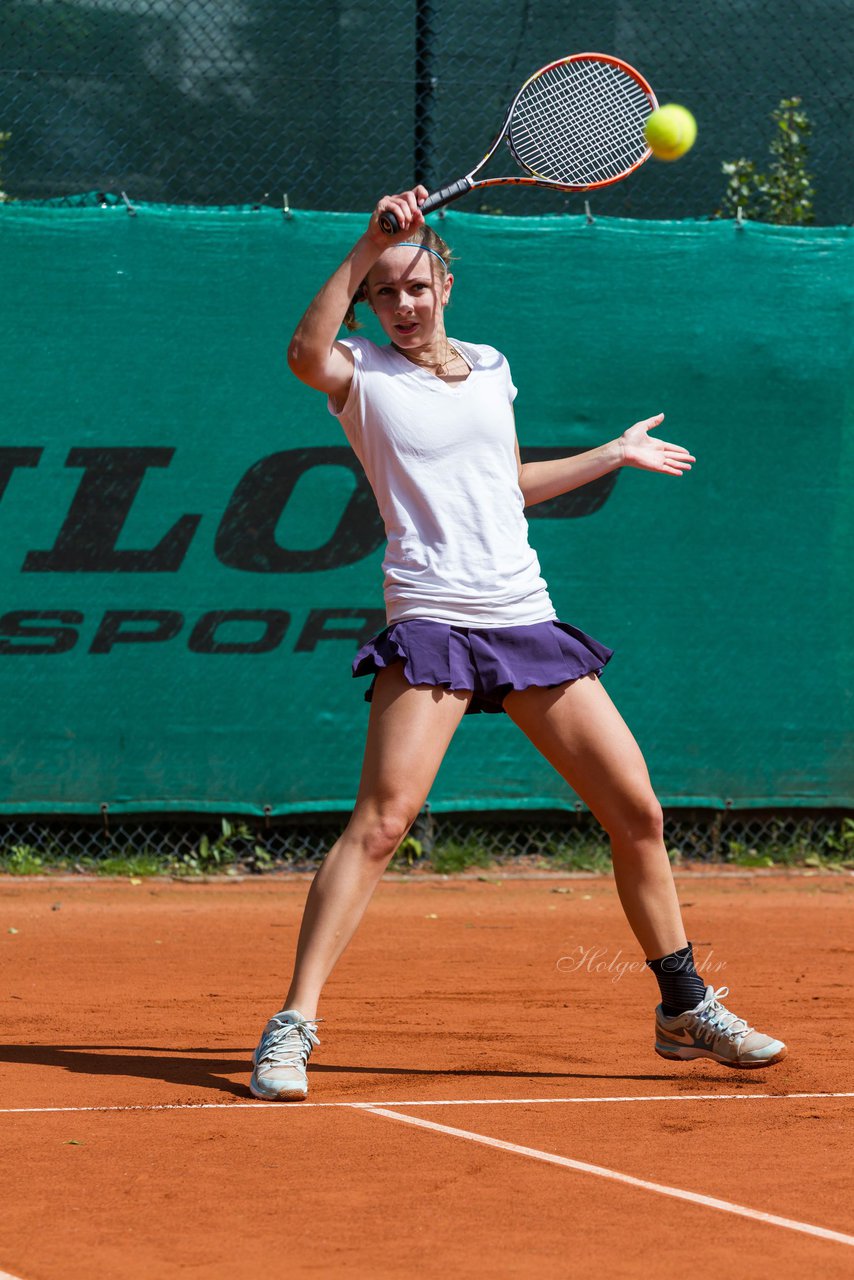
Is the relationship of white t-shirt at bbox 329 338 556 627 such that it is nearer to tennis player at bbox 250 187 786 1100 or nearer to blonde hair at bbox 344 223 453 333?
tennis player at bbox 250 187 786 1100

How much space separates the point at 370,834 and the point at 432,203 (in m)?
1.31

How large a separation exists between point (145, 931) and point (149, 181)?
3319 mm

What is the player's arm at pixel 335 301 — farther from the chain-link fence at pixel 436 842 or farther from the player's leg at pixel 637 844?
the chain-link fence at pixel 436 842

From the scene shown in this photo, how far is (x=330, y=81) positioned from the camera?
6.95m

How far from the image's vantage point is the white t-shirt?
3.37 meters

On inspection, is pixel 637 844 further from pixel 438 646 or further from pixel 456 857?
pixel 456 857

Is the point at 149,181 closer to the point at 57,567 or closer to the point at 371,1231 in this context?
the point at 57,567

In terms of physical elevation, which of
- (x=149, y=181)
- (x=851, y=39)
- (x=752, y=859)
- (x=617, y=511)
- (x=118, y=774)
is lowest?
(x=752, y=859)

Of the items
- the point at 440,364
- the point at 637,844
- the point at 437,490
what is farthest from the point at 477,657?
the point at 440,364

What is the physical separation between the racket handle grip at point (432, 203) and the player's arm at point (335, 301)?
0.01 metres

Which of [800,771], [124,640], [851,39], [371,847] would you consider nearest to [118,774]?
[124,640]

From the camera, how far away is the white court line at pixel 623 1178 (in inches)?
95.3

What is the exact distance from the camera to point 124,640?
633 cm

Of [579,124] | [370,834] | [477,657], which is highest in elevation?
[579,124]
